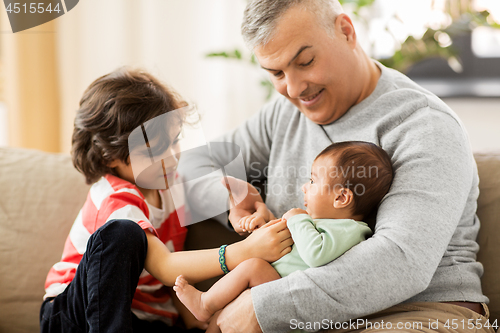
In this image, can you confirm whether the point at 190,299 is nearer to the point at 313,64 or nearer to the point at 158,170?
the point at 158,170

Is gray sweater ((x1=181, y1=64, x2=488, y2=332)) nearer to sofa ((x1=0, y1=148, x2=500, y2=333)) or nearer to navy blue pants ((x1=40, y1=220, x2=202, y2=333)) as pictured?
sofa ((x1=0, y1=148, x2=500, y2=333))

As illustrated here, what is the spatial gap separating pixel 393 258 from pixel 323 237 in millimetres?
145

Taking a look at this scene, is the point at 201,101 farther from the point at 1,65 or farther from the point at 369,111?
the point at 369,111

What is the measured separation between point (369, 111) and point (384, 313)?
49 centimetres

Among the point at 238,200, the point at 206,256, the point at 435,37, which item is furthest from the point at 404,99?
the point at 435,37

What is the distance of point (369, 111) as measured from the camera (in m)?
1.10

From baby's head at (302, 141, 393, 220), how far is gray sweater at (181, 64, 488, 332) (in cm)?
4

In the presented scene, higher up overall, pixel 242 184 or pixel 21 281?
pixel 242 184

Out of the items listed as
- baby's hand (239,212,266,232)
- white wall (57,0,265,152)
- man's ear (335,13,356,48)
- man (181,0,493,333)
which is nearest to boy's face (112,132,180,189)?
man (181,0,493,333)

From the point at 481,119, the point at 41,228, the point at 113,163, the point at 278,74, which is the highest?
the point at 278,74

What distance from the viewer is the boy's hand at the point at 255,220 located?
1.09 metres

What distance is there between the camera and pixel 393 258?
85cm

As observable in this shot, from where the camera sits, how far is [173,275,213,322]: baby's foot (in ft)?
3.26

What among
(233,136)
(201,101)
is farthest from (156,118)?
(201,101)
